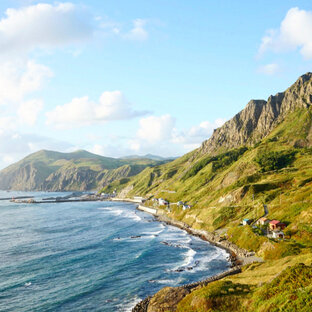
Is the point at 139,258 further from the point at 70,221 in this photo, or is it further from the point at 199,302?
the point at 70,221

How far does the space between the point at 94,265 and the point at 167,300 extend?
38.1 m

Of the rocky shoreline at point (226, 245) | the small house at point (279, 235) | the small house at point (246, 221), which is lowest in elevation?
the rocky shoreline at point (226, 245)

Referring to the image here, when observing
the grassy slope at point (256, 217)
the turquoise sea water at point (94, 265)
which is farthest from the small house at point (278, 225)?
the turquoise sea water at point (94, 265)

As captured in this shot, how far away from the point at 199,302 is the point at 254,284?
14296 millimetres

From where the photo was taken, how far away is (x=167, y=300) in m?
56.6

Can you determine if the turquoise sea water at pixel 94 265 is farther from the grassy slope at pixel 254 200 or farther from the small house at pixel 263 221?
the small house at pixel 263 221

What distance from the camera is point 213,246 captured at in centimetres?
10888

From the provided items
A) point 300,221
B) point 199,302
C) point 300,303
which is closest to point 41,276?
point 199,302

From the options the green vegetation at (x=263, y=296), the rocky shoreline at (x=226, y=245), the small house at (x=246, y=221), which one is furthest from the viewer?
the small house at (x=246, y=221)

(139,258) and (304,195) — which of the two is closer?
(139,258)

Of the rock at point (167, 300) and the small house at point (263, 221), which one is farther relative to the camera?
the small house at point (263, 221)

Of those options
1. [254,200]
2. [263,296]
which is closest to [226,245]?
[254,200]

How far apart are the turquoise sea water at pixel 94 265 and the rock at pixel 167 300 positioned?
6299mm

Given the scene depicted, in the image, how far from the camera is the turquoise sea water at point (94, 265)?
211ft
